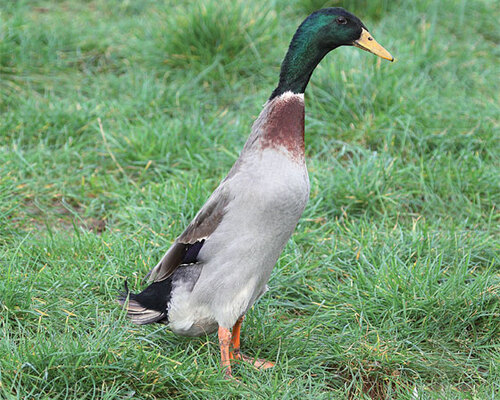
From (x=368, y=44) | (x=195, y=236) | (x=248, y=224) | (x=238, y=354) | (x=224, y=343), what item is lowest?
(x=238, y=354)

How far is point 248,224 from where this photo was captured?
9.93ft

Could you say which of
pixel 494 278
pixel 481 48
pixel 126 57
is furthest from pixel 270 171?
pixel 481 48

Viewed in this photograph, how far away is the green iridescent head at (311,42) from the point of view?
3.18 meters

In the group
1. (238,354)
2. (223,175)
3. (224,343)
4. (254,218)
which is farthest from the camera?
(223,175)

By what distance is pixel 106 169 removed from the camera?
4941mm

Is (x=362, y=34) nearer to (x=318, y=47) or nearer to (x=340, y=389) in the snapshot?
(x=318, y=47)

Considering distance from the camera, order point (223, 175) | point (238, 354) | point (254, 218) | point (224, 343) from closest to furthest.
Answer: point (254, 218), point (224, 343), point (238, 354), point (223, 175)

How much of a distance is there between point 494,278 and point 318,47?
1.45 metres

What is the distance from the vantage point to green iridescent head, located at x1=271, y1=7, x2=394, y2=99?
10.4ft

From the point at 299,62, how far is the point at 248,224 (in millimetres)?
724

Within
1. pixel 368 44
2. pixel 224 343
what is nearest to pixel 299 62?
pixel 368 44

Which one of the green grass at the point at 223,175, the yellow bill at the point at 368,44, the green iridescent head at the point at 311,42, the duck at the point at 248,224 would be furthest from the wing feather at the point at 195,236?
the yellow bill at the point at 368,44

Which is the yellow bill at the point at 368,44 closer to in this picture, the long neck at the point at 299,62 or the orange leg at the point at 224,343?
the long neck at the point at 299,62

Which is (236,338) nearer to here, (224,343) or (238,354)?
(238,354)
